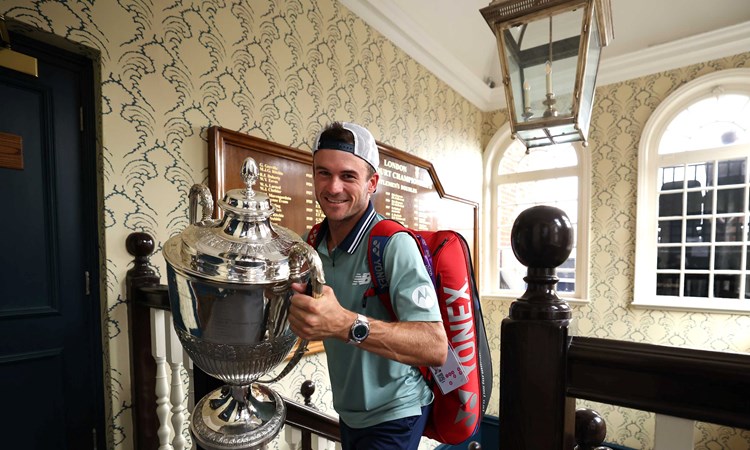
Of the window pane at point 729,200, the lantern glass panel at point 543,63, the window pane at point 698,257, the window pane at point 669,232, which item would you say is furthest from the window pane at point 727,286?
the lantern glass panel at point 543,63

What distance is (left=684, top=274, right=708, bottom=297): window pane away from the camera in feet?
10.6

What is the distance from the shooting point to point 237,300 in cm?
43

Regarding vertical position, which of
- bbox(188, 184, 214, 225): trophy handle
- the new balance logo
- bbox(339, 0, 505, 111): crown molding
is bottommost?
the new balance logo

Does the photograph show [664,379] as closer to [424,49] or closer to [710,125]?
[424,49]

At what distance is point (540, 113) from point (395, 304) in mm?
1023

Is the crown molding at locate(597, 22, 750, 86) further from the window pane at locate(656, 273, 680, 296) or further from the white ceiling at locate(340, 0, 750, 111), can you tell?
the window pane at locate(656, 273, 680, 296)

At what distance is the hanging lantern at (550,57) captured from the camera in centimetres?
117

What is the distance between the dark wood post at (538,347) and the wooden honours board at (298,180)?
135 centimetres

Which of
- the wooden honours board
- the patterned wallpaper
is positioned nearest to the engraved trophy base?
the patterned wallpaper

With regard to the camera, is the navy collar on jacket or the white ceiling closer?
the navy collar on jacket

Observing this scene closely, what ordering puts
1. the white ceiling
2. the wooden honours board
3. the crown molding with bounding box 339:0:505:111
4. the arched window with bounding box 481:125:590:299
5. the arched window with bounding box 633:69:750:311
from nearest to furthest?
the wooden honours board < the crown molding with bounding box 339:0:505:111 < the white ceiling < the arched window with bounding box 633:69:750:311 < the arched window with bounding box 481:125:590:299

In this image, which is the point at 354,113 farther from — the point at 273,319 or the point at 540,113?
the point at 273,319

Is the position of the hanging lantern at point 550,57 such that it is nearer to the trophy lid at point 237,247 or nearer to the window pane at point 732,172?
the trophy lid at point 237,247

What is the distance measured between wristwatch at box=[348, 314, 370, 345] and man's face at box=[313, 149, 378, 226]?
36cm
